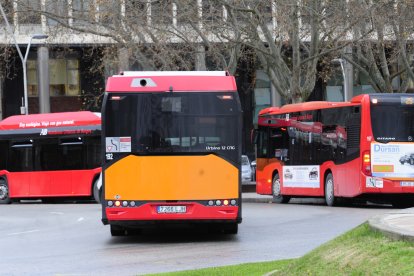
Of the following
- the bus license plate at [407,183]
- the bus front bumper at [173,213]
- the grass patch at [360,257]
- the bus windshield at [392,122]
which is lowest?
the bus license plate at [407,183]

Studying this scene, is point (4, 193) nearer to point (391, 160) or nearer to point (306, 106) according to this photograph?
point (306, 106)

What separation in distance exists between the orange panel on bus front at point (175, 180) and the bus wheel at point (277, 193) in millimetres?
14867

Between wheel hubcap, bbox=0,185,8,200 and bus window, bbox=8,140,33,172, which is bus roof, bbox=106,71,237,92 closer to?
bus window, bbox=8,140,33,172

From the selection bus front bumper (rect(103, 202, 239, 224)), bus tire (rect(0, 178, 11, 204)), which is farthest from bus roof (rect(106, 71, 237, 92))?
bus tire (rect(0, 178, 11, 204))

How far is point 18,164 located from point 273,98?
102 feet

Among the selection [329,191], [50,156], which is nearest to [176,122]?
[329,191]

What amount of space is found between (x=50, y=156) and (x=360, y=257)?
2670 cm

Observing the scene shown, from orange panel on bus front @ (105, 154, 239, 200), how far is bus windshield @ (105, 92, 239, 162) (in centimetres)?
23

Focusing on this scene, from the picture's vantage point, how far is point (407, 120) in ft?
80.9

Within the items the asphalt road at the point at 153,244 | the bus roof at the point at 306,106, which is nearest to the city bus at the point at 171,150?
the asphalt road at the point at 153,244

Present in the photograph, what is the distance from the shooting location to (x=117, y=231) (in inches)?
707

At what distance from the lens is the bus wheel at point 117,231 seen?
17.6 m

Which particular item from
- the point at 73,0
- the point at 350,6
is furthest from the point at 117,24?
the point at 350,6

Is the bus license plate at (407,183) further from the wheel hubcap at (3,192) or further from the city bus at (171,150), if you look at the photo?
the wheel hubcap at (3,192)
